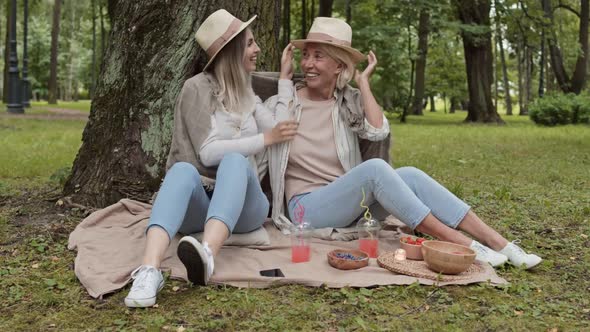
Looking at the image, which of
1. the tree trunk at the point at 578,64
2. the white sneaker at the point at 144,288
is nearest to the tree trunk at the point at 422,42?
the tree trunk at the point at 578,64

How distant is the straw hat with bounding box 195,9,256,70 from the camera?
3.73 m

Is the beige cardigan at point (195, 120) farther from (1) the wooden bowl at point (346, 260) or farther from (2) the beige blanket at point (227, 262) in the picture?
(1) the wooden bowl at point (346, 260)

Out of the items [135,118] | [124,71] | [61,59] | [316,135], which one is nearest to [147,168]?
[135,118]

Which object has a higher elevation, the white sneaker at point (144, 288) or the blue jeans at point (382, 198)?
the blue jeans at point (382, 198)

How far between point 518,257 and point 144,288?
2.12 metres

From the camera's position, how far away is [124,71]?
482 cm

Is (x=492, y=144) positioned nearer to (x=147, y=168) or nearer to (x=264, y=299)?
(x=147, y=168)

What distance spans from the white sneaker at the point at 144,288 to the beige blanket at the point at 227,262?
26 cm

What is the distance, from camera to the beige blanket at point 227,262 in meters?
3.27

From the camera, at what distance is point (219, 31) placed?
3.76 meters

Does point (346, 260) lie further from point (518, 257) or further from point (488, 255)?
point (518, 257)

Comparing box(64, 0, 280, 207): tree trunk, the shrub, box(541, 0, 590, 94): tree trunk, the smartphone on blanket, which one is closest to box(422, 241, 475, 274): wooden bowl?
the smartphone on blanket

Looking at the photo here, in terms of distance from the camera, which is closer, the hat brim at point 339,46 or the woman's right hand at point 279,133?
the woman's right hand at point 279,133

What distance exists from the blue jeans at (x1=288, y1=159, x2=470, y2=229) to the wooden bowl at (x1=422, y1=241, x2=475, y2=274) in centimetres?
21
